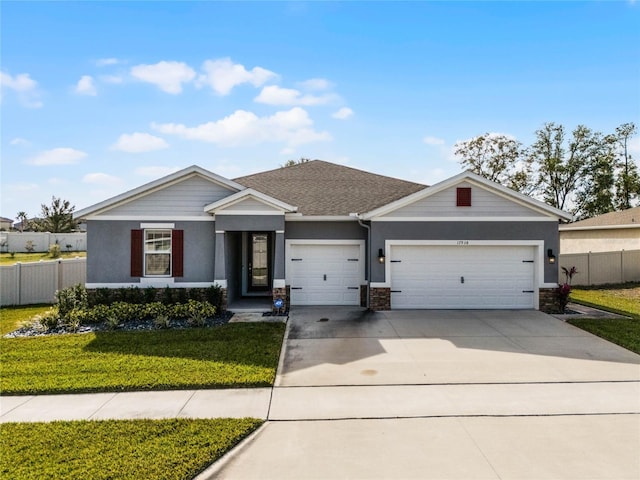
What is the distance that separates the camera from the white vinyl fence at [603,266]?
17.4m

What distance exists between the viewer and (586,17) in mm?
10711

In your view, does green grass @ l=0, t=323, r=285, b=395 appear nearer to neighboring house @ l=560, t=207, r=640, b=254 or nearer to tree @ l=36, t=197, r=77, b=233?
neighboring house @ l=560, t=207, r=640, b=254

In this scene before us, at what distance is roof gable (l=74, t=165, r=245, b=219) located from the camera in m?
11.6

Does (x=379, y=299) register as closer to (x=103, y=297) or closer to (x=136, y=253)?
(x=136, y=253)

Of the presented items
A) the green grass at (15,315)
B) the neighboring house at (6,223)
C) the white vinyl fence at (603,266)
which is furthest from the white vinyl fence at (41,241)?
the neighboring house at (6,223)

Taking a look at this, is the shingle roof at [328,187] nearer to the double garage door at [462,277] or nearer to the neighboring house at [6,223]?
the double garage door at [462,277]

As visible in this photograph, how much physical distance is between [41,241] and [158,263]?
32.9 m

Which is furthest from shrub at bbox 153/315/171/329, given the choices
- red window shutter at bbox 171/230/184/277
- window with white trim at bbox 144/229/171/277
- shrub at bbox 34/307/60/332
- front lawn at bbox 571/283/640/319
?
front lawn at bbox 571/283/640/319

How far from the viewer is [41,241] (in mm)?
36438

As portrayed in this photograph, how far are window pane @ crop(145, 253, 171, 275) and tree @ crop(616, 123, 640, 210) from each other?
4009 cm

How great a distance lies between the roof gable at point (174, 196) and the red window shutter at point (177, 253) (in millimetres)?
668

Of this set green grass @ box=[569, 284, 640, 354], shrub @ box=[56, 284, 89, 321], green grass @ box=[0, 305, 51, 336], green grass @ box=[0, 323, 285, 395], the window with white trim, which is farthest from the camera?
the window with white trim

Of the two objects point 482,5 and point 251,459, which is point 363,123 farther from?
point 251,459

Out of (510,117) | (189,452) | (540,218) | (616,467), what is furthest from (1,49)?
(510,117)
